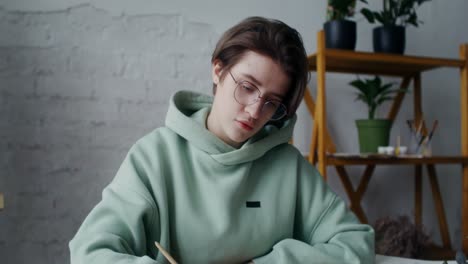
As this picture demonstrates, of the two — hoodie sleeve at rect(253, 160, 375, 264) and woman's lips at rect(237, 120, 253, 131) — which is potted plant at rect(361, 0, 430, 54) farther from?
woman's lips at rect(237, 120, 253, 131)

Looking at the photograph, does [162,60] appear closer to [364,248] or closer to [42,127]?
[42,127]

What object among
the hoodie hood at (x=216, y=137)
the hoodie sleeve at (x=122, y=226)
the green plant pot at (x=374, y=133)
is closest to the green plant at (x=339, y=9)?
the green plant pot at (x=374, y=133)

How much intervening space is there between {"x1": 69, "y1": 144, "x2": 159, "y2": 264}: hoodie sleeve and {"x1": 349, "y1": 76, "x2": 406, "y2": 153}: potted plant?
1195mm

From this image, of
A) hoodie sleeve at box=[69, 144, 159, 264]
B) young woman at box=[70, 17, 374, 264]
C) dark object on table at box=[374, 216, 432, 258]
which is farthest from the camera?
dark object on table at box=[374, 216, 432, 258]

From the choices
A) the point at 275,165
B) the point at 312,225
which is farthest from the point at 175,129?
the point at 312,225

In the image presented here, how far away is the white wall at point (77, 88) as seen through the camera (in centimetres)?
142

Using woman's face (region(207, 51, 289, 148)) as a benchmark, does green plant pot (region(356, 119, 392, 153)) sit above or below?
below

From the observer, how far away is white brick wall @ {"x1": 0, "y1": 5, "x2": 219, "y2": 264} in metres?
1.42

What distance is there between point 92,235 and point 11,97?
35.8 inches

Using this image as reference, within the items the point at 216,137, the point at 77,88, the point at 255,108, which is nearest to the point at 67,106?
the point at 77,88

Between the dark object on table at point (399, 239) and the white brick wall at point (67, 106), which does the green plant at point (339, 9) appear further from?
the dark object on table at point (399, 239)

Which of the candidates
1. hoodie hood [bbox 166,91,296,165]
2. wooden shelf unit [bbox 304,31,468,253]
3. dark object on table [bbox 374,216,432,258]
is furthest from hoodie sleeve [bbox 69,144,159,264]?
dark object on table [bbox 374,216,432,258]

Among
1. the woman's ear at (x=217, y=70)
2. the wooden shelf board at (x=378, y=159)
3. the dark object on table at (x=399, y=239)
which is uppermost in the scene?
the woman's ear at (x=217, y=70)

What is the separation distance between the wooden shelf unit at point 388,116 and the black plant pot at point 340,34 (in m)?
0.05
